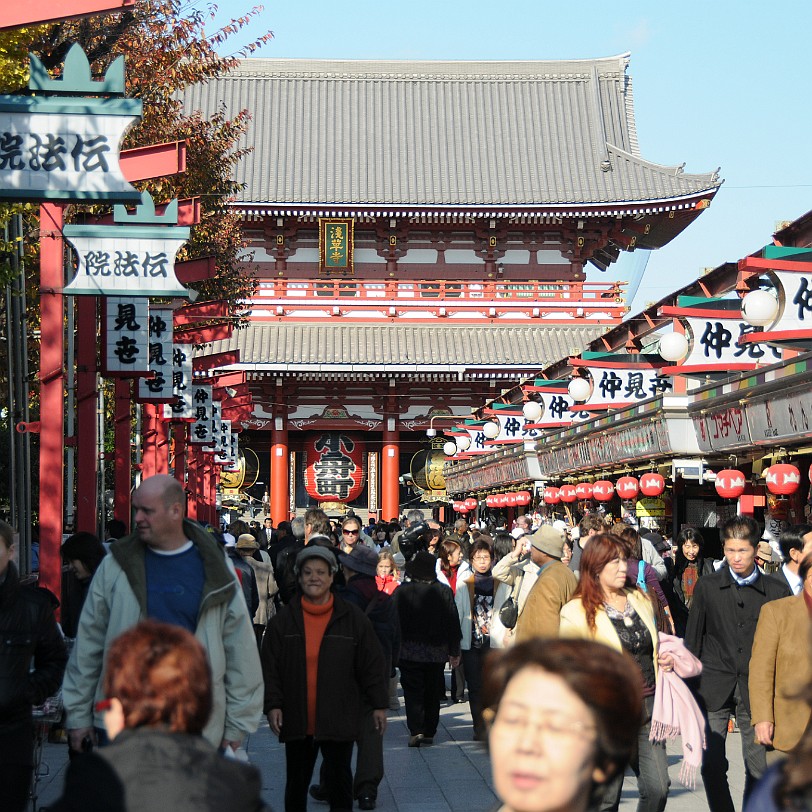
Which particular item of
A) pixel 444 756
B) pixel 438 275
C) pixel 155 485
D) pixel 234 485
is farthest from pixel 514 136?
pixel 155 485

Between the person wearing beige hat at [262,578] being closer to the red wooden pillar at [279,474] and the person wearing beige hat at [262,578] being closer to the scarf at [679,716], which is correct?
the scarf at [679,716]

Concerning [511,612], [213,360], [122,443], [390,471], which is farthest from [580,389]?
[390,471]

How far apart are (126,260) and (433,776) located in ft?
13.7

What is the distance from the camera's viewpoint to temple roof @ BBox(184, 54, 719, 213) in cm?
3256

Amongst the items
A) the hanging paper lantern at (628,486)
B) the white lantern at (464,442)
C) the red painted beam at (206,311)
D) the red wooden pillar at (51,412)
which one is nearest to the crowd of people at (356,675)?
the red wooden pillar at (51,412)

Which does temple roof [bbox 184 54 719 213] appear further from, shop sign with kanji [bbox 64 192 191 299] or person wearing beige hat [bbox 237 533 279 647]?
shop sign with kanji [bbox 64 192 191 299]

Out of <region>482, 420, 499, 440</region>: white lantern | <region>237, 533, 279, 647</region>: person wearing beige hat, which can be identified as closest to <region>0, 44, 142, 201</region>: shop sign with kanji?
<region>237, 533, 279, 647</region>: person wearing beige hat

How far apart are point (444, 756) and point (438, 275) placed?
82.6 feet

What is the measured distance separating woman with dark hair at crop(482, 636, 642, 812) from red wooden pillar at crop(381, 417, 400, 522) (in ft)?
99.7

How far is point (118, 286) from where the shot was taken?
8906 mm

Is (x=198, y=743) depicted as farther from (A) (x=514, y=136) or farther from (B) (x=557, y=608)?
(A) (x=514, y=136)

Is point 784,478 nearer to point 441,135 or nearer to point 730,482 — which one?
point 730,482

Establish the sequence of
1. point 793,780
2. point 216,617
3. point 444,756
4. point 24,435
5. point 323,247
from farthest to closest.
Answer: point 323,247, point 24,435, point 444,756, point 216,617, point 793,780

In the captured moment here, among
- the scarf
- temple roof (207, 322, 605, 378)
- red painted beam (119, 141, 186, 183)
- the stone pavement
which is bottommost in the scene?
the stone pavement
